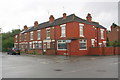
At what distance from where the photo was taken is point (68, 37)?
3061 cm

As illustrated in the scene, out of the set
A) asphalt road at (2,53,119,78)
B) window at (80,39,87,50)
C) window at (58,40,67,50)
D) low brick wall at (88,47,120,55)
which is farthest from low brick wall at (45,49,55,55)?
asphalt road at (2,53,119,78)

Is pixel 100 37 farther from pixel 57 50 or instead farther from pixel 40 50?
pixel 40 50

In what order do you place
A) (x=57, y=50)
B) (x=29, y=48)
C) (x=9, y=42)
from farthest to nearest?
(x=9, y=42), (x=29, y=48), (x=57, y=50)

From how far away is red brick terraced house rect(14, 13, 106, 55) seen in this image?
98.0 ft

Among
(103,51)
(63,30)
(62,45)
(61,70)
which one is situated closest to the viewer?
(61,70)

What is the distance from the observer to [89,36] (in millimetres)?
32656

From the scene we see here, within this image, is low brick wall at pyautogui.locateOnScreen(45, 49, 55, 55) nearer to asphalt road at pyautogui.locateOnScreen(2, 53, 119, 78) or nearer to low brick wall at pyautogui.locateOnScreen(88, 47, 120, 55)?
low brick wall at pyautogui.locateOnScreen(88, 47, 120, 55)

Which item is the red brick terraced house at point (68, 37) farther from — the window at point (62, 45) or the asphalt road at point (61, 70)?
the asphalt road at point (61, 70)

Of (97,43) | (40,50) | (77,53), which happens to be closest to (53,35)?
(40,50)

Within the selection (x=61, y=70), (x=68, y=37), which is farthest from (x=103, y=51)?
(x=61, y=70)

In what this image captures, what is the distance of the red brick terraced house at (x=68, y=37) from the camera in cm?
2986

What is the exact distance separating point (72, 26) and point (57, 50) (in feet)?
20.2

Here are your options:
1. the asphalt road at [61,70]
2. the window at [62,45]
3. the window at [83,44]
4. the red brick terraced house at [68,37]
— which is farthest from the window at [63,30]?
the asphalt road at [61,70]

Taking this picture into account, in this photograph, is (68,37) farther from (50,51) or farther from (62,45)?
(50,51)
